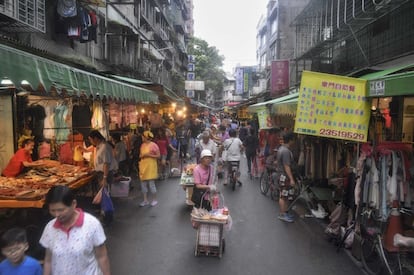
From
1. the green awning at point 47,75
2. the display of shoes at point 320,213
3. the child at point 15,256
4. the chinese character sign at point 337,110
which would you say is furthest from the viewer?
the display of shoes at point 320,213

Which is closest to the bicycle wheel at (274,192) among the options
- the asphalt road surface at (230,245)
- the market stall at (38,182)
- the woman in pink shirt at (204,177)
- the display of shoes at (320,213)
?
the asphalt road surface at (230,245)

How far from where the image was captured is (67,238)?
2953mm

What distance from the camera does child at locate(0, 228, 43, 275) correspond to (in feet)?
9.41

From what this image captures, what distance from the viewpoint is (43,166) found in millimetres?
8250

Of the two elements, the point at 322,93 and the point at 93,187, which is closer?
the point at 322,93

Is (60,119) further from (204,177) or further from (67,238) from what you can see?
(67,238)

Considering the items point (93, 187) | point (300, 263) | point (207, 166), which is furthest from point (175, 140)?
point (300, 263)

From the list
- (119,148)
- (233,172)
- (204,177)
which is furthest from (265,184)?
(204,177)

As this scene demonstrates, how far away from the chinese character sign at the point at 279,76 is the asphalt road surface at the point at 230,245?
1398 cm

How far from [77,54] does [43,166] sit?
7.32m

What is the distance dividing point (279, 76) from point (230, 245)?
17453mm

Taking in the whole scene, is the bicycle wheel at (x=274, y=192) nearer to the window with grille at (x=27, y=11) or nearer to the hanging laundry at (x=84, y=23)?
the window with grille at (x=27, y=11)

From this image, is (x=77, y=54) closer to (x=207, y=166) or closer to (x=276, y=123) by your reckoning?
(x=276, y=123)

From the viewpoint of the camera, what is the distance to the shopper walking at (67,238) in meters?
2.92
